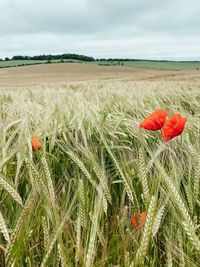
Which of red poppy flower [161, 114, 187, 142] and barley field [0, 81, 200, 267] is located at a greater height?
red poppy flower [161, 114, 187, 142]

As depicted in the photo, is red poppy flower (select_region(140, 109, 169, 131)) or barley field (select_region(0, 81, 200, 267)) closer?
barley field (select_region(0, 81, 200, 267))

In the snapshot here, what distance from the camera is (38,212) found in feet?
3.17

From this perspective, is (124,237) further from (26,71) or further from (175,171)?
(26,71)

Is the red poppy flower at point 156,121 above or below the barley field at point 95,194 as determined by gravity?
above

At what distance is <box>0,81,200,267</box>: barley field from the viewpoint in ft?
2.70

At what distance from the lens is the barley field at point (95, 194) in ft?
2.70

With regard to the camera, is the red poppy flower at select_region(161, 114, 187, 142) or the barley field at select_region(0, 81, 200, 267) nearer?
the barley field at select_region(0, 81, 200, 267)

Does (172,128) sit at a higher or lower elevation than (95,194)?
higher

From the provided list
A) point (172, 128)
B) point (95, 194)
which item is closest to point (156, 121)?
point (172, 128)

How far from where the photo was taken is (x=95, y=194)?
1.10m

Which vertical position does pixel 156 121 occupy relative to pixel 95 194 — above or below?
above

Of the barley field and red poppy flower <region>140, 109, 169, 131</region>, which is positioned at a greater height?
red poppy flower <region>140, 109, 169, 131</region>

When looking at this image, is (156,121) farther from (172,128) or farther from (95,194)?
Result: (95,194)

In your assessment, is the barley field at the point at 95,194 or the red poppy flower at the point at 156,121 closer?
the barley field at the point at 95,194
